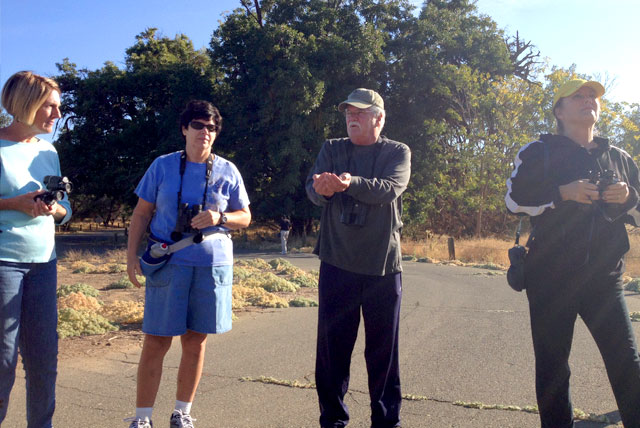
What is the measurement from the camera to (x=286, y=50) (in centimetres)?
2730

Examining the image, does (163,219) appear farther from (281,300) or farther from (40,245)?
(281,300)

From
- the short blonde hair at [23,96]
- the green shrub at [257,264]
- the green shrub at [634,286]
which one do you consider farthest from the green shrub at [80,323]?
the green shrub at [634,286]

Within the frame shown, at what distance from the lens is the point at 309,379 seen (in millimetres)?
5055

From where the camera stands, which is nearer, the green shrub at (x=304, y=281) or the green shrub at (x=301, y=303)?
the green shrub at (x=301, y=303)

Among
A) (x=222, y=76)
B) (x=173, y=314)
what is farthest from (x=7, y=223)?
(x=222, y=76)

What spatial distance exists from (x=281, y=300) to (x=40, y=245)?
6.11m

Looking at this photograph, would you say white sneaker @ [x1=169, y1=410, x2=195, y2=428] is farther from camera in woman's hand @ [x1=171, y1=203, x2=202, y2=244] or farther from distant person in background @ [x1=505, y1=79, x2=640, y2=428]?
distant person in background @ [x1=505, y1=79, x2=640, y2=428]

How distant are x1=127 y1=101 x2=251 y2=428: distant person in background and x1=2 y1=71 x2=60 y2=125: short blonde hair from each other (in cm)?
81

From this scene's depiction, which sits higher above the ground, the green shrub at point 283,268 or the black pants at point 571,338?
the black pants at point 571,338

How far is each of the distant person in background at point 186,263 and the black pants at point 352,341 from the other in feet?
2.30

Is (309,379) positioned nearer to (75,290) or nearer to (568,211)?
(568,211)

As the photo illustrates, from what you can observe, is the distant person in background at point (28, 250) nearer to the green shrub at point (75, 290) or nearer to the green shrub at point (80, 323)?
the green shrub at point (80, 323)

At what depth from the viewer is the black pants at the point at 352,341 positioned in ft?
12.0

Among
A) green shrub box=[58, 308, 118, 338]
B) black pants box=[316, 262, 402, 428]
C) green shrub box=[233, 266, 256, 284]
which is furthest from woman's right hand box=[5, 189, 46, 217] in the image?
green shrub box=[233, 266, 256, 284]
